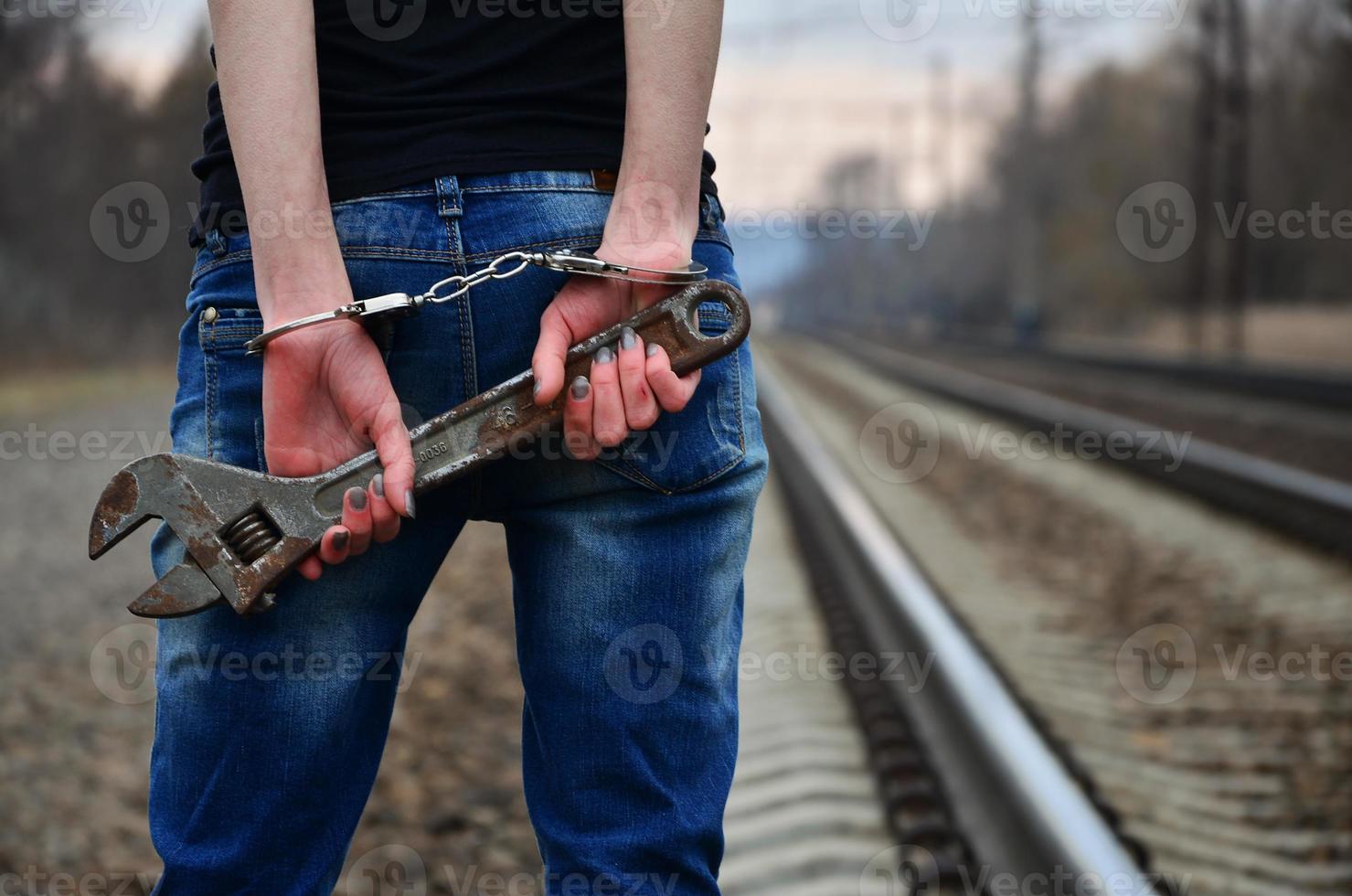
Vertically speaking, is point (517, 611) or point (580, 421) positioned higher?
point (580, 421)

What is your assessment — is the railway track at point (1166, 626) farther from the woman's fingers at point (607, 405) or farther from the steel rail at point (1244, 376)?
the steel rail at point (1244, 376)

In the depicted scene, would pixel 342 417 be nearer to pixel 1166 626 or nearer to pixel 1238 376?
pixel 1166 626

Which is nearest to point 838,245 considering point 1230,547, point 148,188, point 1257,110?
point 1257,110

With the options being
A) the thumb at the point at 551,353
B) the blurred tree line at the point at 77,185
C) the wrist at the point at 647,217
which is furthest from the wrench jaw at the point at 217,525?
the blurred tree line at the point at 77,185

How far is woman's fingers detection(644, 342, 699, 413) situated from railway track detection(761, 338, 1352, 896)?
2.25 m

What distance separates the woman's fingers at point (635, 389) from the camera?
3.96 feet

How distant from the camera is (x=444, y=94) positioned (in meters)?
1.23

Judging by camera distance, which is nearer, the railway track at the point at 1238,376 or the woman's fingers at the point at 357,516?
the woman's fingers at the point at 357,516

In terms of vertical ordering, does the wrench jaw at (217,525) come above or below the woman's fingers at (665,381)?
below

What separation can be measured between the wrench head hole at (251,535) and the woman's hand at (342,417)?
41 mm

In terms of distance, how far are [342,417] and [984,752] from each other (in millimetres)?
2095

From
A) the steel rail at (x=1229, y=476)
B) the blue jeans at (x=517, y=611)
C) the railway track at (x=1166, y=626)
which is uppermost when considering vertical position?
the blue jeans at (x=517, y=611)

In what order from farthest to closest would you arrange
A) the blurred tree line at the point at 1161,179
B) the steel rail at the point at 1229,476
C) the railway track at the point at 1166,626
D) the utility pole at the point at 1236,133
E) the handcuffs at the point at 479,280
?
the blurred tree line at the point at 1161,179
the utility pole at the point at 1236,133
the steel rail at the point at 1229,476
the railway track at the point at 1166,626
the handcuffs at the point at 479,280

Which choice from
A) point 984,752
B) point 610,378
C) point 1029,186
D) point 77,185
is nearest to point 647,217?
point 610,378
